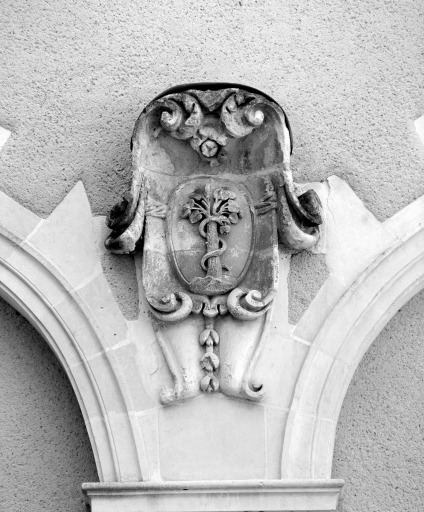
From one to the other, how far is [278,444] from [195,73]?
1.39m

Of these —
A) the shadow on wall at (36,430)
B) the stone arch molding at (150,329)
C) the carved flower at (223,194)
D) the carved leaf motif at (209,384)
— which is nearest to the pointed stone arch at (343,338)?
the stone arch molding at (150,329)

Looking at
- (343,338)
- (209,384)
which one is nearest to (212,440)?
(209,384)

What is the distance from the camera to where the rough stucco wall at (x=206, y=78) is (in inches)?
156

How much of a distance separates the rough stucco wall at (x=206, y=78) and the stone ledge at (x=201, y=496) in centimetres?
53

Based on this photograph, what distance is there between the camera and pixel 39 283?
3777 mm

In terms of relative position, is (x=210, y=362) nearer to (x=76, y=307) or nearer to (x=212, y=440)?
(x=212, y=440)

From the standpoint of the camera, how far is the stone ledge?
3496 millimetres

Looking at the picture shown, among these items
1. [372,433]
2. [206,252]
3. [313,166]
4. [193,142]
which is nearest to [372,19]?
[313,166]

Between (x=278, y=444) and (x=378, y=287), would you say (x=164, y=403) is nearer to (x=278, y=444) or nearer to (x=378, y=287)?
(x=278, y=444)

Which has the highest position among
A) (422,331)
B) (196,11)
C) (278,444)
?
(196,11)

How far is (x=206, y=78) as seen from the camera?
13.4 ft

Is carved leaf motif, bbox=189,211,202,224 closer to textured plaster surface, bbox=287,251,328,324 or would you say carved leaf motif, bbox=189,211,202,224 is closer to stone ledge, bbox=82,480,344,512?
textured plaster surface, bbox=287,251,328,324

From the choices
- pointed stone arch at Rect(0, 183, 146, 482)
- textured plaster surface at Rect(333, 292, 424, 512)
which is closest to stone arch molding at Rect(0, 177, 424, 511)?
pointed stone arch at Rect(0, 183, 146, 482)

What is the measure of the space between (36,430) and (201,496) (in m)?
0.64
